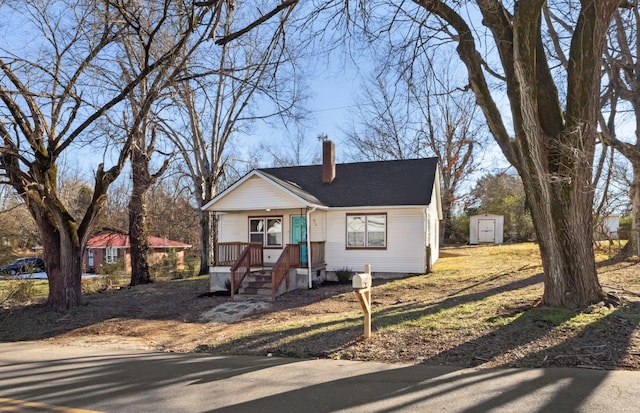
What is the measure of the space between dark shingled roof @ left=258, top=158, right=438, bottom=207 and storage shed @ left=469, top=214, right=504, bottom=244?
1947 centimetres

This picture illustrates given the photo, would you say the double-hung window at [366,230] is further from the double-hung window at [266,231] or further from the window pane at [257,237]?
the window pane at [257,237]

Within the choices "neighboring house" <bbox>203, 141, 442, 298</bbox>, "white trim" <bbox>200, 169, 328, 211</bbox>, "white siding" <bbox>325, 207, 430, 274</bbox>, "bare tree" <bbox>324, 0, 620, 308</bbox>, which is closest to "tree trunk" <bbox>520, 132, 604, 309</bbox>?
"bare tree" <bbox>324, 0, 620, 308</bbox>

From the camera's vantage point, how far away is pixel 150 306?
13.8 m

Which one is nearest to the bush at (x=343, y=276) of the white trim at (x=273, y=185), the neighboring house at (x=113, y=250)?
the white trim at (x=273, y=185)

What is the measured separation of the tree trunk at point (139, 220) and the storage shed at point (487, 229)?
27.4 meters

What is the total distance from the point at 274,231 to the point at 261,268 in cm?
229

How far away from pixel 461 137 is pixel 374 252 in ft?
62.9

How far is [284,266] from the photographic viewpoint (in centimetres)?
1530

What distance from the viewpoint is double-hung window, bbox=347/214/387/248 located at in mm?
18234

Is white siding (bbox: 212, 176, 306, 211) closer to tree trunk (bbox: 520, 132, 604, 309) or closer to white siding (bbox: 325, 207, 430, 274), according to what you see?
white siding (bbox: 325, 207, 430, 274)

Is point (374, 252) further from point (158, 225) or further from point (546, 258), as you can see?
point (158, 225)

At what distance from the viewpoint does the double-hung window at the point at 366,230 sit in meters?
18.2

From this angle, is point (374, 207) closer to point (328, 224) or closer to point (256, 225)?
point (328, 224)

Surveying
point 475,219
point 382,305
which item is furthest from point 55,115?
point 475,219
